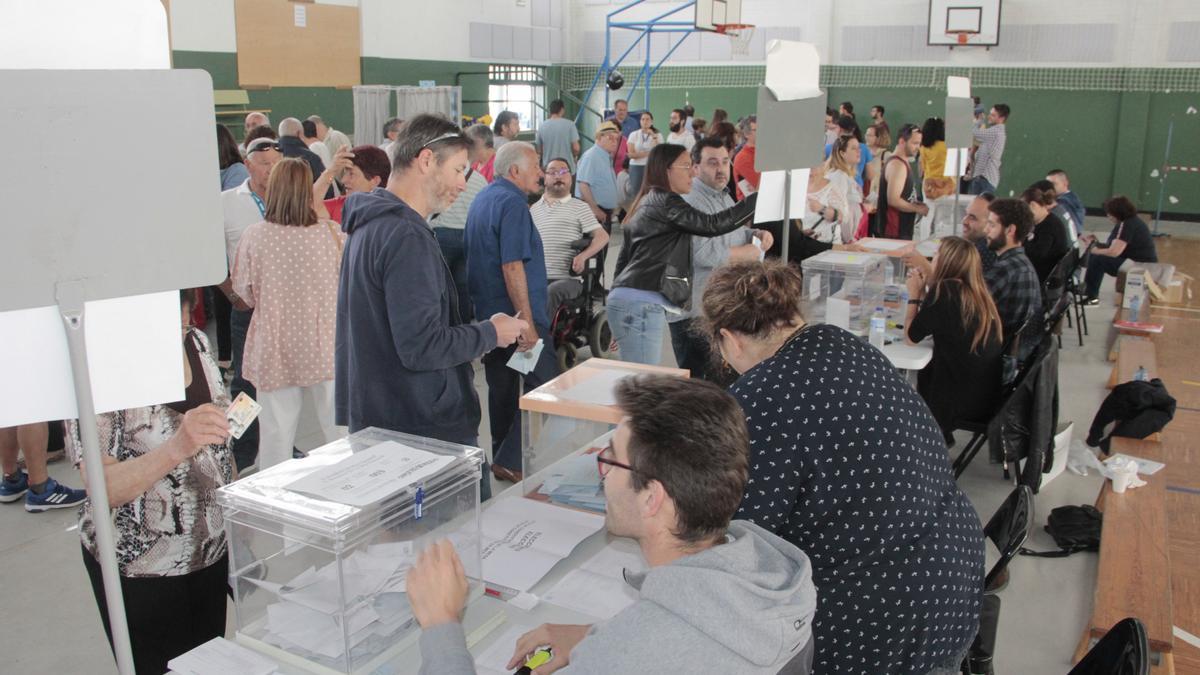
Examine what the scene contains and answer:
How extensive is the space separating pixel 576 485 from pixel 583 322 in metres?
3.55

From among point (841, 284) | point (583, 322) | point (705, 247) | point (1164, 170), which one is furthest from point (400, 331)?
point (1164, 170)

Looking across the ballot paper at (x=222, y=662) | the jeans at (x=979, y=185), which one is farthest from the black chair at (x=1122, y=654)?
the jeans at (x=979, y=185)

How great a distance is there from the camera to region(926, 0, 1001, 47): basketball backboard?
13.8 m

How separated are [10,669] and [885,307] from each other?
4202 mm

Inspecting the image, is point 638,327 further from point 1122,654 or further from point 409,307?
point 1122,654

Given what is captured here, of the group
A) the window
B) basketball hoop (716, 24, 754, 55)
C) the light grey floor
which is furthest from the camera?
basketball hoop (716, 24, 754, 55)

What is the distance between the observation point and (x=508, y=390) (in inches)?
169

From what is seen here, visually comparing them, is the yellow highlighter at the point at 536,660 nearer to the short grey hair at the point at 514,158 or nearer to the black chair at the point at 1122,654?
the black chair at the point at 1122,654

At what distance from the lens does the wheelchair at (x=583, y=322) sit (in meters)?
5.62

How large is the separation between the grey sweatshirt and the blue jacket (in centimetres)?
140

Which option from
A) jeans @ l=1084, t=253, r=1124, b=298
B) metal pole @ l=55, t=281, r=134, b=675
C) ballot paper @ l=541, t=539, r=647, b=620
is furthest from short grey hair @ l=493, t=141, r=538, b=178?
jeans @ l=1084, t=253, r=1124, b=298

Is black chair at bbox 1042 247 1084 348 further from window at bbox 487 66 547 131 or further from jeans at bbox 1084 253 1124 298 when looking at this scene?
window at bbox 487 66 547 131

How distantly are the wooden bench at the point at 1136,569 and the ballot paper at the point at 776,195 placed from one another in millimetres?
1708

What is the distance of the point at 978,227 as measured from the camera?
5.96 meters
